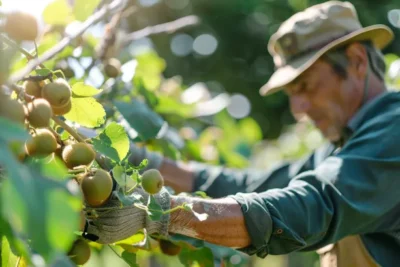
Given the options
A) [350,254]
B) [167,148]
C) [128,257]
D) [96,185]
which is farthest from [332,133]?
[96,185]

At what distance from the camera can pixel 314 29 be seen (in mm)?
2107

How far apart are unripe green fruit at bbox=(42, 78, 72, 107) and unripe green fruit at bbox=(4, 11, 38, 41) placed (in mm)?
67

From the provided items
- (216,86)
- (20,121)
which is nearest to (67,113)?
(20,121)

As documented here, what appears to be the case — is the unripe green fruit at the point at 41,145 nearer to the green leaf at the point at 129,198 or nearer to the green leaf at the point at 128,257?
the green leaf at the point at 129,198

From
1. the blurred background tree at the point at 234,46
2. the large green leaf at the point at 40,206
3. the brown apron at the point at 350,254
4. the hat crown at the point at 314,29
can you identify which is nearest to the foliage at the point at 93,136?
the large green leaf at the point at 40,206

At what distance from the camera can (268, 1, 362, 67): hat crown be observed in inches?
82.7

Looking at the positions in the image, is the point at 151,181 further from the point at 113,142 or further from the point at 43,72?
the point at 43,72

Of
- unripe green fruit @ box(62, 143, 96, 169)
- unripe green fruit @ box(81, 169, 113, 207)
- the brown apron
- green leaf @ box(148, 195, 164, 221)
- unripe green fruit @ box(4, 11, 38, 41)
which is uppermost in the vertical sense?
unripe green fruit @ box(4, 11, 38, 41)

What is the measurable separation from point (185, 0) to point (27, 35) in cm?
644

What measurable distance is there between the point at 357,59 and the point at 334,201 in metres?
0.70

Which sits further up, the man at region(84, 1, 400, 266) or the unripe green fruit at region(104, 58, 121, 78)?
the unripe green fruit at region(104, 58, 121, 78)

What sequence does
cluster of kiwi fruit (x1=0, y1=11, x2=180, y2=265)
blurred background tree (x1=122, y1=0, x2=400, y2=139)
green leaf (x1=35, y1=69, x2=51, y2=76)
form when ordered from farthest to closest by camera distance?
blurred background tree (x1=122, y1=0, x2=400, y2=139)
green leaf (x1=35, y1=69, x2=51, y2=76)
cluster of kiwi fruit (x1=0, y1=11, x2=180, y2=265)

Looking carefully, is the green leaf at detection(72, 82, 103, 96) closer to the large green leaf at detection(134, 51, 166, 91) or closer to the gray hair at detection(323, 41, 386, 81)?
the large green leaf at detection(134, 51, 166, 91)

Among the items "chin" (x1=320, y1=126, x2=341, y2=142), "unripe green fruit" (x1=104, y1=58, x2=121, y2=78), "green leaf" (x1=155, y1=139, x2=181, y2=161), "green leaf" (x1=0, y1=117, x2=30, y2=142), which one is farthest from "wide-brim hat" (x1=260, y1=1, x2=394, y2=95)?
"green leaf" (x1=0, y1=117, x2=30, y2=142)
